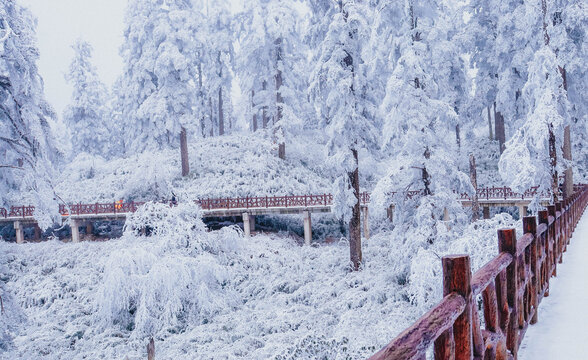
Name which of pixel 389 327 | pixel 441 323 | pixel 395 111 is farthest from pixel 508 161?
pixel 441 323

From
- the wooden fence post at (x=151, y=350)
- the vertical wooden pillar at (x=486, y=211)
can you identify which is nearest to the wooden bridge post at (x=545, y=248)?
the wooden fence post at (x=151, y=350)

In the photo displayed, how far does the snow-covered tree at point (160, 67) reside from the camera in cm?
3088

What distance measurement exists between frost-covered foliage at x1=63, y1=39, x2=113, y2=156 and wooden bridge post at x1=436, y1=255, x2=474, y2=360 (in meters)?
45.3

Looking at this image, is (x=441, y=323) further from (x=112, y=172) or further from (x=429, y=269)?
(x=112, y=172)

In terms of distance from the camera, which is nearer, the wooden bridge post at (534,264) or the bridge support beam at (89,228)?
the wooden bridge post at (534,264)

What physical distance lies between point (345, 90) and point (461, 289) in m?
16.0

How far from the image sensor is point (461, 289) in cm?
241

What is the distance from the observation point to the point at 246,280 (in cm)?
2023

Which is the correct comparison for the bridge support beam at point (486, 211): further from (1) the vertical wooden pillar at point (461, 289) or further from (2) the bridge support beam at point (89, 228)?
(1) the vertical wooden pillar at point (461, 289)

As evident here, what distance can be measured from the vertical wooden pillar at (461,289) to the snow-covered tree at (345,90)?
15.7 m

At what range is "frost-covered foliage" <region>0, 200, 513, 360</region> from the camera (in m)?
12.3

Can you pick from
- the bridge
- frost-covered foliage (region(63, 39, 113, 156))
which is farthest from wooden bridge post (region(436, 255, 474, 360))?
frost-covered foliage (region(63, 39, 113, 156))

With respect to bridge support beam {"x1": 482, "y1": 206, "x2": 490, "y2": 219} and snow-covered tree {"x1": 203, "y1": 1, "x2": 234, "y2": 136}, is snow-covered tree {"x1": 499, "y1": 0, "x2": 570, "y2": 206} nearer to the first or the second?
bridge support beam {"x1": 482, "y1": 206, "x2": 490, "y2": 219}

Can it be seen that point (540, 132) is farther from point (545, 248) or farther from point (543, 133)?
point (545, 248)
